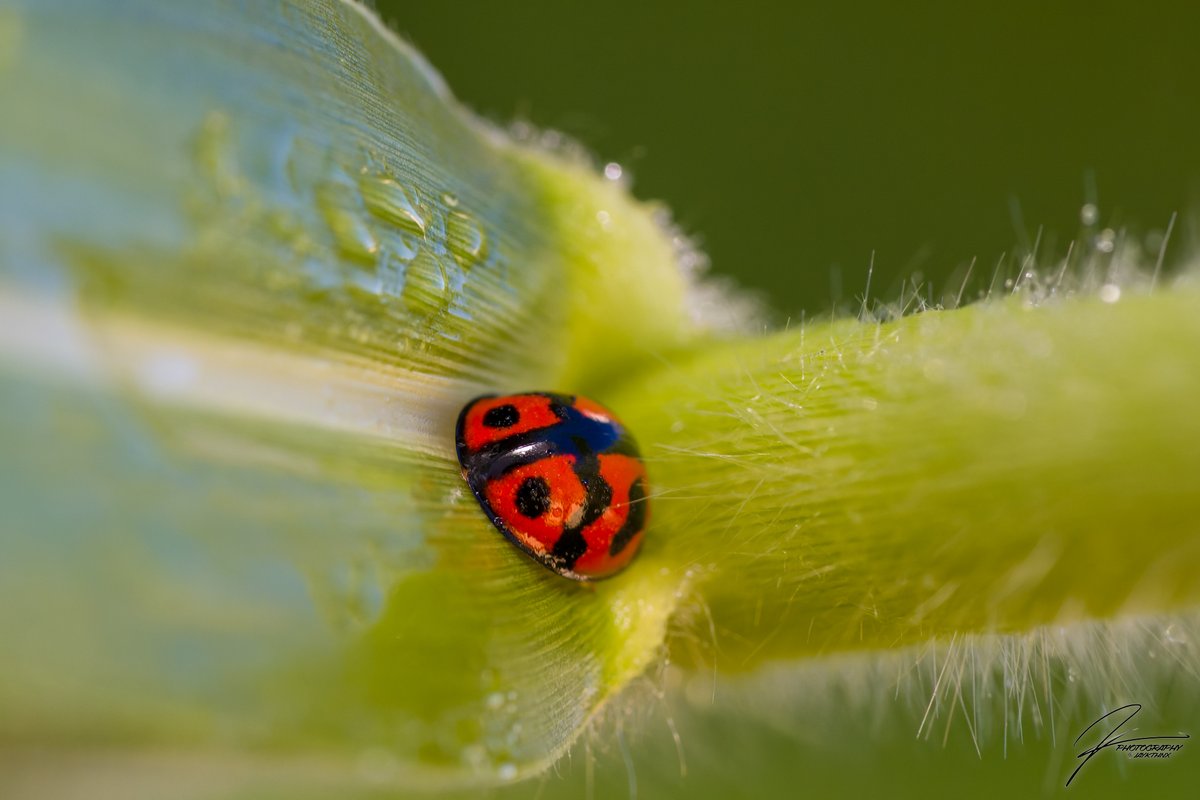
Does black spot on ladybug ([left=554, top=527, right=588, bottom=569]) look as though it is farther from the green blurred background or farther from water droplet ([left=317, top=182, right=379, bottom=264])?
the green blurred background

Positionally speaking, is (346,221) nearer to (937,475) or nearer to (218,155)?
(218,155)

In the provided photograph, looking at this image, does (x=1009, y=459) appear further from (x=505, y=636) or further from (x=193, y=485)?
(x=193, y=485)

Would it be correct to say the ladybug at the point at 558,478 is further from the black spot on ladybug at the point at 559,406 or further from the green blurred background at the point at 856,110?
the green blurred background at the point at 856,110
